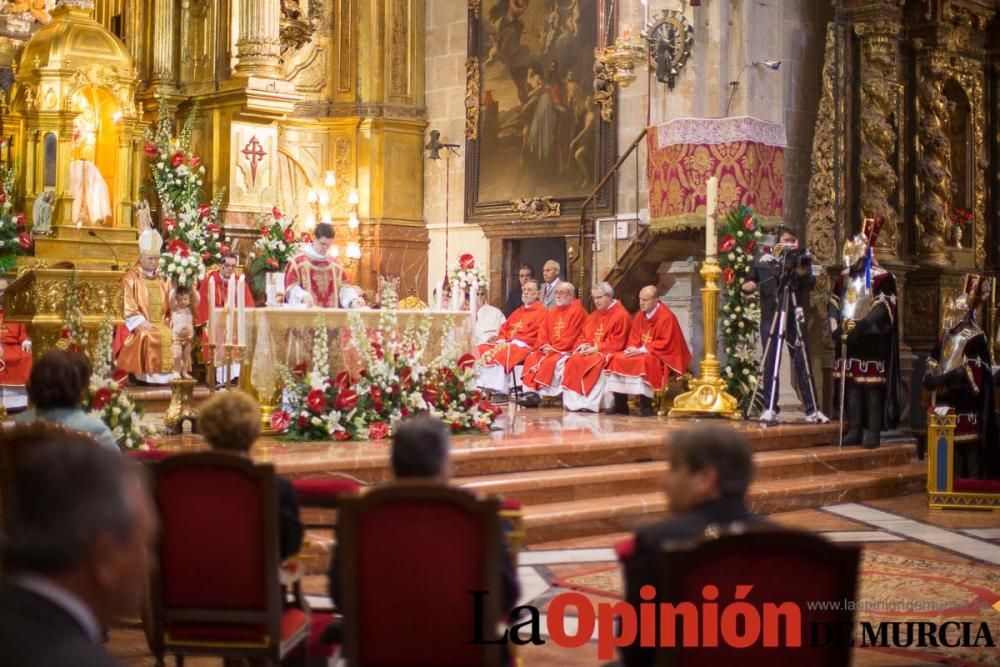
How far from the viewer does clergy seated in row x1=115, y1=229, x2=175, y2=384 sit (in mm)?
13203

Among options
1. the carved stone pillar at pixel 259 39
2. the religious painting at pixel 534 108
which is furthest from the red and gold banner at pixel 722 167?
the carved stone pillar at pixel 259 39

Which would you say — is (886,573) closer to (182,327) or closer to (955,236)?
(182,327)

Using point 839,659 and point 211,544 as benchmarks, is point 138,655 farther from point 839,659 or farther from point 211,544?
point 839,659

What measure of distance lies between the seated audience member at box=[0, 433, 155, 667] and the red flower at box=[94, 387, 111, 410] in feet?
17.2

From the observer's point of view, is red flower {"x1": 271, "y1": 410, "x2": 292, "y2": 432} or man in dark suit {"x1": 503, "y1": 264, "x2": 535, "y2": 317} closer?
red flower {"x1": 271, "y1": 410, "x2": 292, "y2": 432}

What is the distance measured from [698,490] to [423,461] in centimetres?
79

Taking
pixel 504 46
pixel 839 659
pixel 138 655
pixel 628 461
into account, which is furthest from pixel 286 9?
pixel 839 659

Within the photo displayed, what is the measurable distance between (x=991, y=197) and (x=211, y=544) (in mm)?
14552

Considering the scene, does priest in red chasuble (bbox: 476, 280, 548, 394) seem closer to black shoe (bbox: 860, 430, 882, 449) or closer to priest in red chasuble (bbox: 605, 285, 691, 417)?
priest in red chasuble (bbox: 605, 285, 691, 417)

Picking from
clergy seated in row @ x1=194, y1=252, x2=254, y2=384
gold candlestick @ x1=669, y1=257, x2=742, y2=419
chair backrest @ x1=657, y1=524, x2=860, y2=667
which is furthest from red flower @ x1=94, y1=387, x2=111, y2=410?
gold candlestick @ x1=669, y1=257, x2=742, y2=419

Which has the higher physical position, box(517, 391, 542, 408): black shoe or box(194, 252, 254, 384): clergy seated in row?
box(194, 252, 254, 384): clergy seated in row

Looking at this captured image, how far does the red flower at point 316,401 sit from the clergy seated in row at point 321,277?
4.49ft

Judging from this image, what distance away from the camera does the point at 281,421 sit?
988 cm

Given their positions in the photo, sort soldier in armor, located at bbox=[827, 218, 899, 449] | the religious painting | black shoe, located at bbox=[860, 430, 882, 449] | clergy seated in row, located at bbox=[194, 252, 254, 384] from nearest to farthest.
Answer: soldier in armor, located at bbox=[827, 218, 899, 449] < black shoe, located at bbox=[860, 430, 882, 449] < clergy seated in row, located at bbox=[194, 252, 254, 384] < the religious painting
